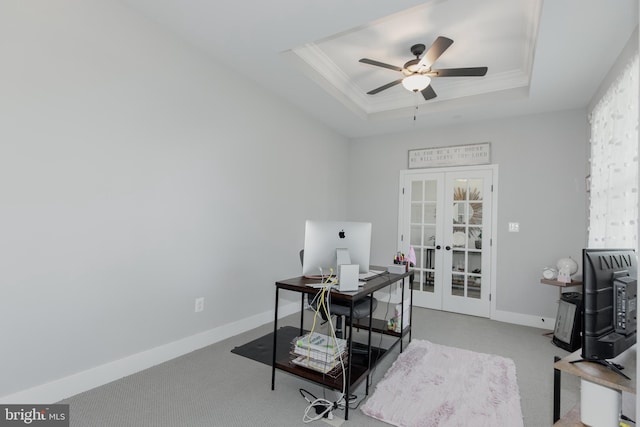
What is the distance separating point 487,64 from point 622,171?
1706mm

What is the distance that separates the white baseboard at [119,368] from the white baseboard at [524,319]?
3184mm

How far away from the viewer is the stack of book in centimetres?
199

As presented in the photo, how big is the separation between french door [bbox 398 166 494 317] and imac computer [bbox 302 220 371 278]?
250cm

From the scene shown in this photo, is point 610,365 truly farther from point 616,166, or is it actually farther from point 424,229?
point 424,229

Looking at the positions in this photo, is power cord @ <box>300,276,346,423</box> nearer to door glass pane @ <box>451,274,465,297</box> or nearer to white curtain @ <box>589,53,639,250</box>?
white curtain @ <box>589,53,639,250</box>

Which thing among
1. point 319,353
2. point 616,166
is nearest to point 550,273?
point 616,166

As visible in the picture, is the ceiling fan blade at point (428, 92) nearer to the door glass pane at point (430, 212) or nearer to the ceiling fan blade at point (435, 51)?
the ceiling fan blade at point (435, 51)

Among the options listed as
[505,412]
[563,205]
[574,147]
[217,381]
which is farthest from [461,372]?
[574,147]

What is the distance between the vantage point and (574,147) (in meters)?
3.68

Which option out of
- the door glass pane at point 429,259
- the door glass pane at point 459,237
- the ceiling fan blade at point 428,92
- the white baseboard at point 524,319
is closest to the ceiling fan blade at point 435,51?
the ceiling fan blade at point 428,92

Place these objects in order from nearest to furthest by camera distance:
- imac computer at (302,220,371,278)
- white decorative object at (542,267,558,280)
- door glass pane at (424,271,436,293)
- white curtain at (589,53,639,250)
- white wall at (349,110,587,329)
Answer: white curtain at (589,53,639,250), imac computer at (302,220,371,278), white decorative object at (542,267,558,280), white wall at (349,110,587,329), door glass pane at (424,271,436,293)

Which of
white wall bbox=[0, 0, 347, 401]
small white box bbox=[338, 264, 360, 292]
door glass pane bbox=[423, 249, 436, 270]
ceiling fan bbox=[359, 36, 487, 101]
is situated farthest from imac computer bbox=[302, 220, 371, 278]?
door glass pane bbox=[423, 249, 436, 270]

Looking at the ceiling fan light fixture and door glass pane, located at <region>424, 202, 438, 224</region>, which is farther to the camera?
door glass pane, located at <region>424, 202, 438, 224</region>

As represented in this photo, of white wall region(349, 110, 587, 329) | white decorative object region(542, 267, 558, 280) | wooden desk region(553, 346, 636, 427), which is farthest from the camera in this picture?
white wall region(349, 110, 587, 329)
